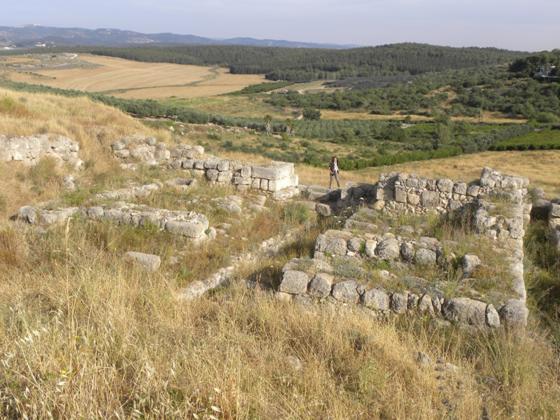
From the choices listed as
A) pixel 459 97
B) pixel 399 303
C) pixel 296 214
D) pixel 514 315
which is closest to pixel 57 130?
pixel 296 214

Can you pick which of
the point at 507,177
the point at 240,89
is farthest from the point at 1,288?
the point at 240,89

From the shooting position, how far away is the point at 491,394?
3.31 meters

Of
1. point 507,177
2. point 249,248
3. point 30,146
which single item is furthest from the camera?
point 30,146

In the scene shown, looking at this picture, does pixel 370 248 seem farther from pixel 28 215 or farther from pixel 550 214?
pixel 28 215

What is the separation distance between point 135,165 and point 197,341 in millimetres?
10325

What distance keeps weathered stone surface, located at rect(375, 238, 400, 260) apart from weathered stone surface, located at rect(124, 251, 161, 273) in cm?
307

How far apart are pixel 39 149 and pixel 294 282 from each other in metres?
9.23

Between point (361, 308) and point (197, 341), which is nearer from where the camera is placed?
point (197, 341)

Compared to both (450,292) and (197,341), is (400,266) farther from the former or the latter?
(197,341)

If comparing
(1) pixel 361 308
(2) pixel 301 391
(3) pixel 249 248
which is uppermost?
(2) pixel 301 391

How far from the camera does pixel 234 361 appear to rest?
2977 mm

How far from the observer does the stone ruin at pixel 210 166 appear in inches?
487

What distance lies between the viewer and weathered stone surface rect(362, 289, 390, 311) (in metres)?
4.87

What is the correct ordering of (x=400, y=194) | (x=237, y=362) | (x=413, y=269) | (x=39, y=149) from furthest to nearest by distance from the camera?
(x=39, y=149) < (x=400, y=194) < (x=413, y=269) < (x=237, y=362)
